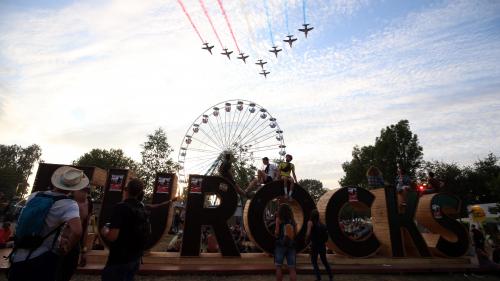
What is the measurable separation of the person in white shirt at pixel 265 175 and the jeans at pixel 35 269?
869cm

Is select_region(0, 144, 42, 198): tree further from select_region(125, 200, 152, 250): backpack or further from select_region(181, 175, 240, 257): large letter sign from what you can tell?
select_region(125, 200, 152, 250): backpack

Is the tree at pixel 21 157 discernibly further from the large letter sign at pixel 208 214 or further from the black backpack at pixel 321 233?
the black backpack at pixel 321 233

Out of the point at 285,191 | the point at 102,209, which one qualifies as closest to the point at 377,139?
the point at 285,191

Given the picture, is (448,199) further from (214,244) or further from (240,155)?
(240,155)

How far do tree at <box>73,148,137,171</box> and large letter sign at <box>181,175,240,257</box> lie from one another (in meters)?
40.8

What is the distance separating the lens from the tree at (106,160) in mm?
48625

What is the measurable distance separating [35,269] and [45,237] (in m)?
0.34

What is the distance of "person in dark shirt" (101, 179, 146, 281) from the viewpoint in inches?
145

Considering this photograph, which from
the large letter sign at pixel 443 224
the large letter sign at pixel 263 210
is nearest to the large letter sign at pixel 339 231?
the large letter sign at pixel 263 210

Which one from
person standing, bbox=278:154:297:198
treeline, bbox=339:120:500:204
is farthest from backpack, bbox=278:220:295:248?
treeline, bbox=339:120:500:204

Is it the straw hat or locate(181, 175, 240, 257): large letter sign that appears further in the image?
locate(181, 175, 240, 257): large letter sign

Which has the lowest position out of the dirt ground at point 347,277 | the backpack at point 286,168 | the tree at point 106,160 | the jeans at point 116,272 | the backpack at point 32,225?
the dirt ground at point 347,277

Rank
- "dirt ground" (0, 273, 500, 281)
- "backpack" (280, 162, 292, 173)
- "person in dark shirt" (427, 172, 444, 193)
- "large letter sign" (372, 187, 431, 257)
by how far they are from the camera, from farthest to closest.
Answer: "person in dark shirt" (427, 172, 444, 193) → "backpack" (280, 162, 292, 173) → "large letter sign" (372, 187, 431, 257) → "dirt ground" (0, 273, 500, 281)

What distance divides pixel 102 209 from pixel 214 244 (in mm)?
5348
